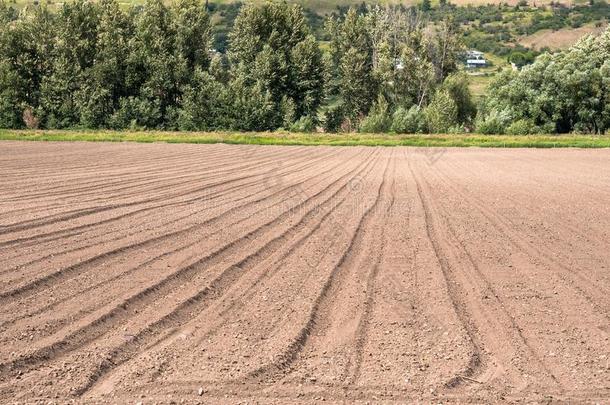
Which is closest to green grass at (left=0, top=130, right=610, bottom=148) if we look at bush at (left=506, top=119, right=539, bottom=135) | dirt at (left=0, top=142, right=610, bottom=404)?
bush at (left=506, top=119, right=539, bottom=135)

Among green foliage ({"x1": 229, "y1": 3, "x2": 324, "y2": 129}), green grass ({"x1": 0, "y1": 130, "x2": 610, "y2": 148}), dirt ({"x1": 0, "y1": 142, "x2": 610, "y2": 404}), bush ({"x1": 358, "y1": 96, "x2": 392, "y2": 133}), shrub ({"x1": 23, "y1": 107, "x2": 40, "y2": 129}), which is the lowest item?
dirt ({"x1": 0, "y1": 142, "x2": 610, "y2": 404})

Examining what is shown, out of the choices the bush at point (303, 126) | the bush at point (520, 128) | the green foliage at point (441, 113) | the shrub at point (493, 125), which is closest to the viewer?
the bush at point (520, 128)

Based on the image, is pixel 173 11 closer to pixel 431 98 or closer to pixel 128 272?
pixel 431 98

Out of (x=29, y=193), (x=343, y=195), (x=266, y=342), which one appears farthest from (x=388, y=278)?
(x=29, y=193)

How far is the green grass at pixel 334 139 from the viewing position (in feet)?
139

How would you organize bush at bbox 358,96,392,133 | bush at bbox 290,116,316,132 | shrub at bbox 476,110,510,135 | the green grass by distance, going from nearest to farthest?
1. the green grass
2. shrub at bbox 476,110,510,135
3. bush at bbox 290,116,316,132
4. bush at bbox 358,96,392,133

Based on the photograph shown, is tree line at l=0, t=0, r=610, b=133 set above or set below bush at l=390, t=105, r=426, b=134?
above

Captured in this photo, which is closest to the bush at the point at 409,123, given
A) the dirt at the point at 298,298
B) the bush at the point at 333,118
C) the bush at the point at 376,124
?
the bush at the point at 376,124

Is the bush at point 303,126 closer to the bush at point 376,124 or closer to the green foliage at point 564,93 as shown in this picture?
the bush at point 376,124

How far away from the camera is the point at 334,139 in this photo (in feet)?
149

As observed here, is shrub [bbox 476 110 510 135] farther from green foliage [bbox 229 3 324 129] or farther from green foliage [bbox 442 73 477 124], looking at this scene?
green foliage [bbox 229 3 324 129]

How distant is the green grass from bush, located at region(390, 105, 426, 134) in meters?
4.75

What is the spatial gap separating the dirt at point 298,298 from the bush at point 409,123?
3634 cm

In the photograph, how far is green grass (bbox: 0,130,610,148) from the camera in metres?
42.5
